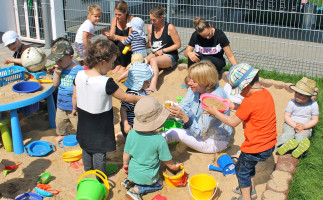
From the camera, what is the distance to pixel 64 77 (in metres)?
4.30

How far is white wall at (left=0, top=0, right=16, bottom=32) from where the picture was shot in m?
9.05

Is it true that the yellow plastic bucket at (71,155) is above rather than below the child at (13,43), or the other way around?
below

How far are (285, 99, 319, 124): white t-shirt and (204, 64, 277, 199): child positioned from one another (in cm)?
140

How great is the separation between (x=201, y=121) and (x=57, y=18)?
6154 millimetres

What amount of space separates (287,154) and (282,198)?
92 cm

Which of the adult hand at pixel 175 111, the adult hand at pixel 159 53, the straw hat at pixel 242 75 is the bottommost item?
the adult hand at pixel 175 111

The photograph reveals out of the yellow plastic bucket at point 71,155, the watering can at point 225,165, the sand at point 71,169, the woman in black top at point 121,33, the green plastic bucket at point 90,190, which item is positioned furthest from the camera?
the woman in black top at point 121,33

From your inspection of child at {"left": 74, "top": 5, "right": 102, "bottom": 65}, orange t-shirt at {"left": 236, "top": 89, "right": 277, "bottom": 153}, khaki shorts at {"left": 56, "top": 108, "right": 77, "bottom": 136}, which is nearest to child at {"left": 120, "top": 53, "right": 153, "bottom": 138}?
khaki shorts at {"left": 56, "top": 108, "right": 77, "bottom": 136}

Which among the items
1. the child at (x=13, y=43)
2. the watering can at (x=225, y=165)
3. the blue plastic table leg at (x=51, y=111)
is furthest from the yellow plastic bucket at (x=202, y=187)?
the child at (x=13, y=43)

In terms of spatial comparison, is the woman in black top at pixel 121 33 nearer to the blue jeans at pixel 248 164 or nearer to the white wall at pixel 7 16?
the white wall at pixel 7 16

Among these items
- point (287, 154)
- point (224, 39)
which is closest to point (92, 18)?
point (224, 39)

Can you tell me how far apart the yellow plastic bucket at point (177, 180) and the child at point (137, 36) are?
3273 mm

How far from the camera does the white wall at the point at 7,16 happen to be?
9055 mm

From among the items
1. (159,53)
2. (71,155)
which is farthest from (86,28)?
(71,155)
